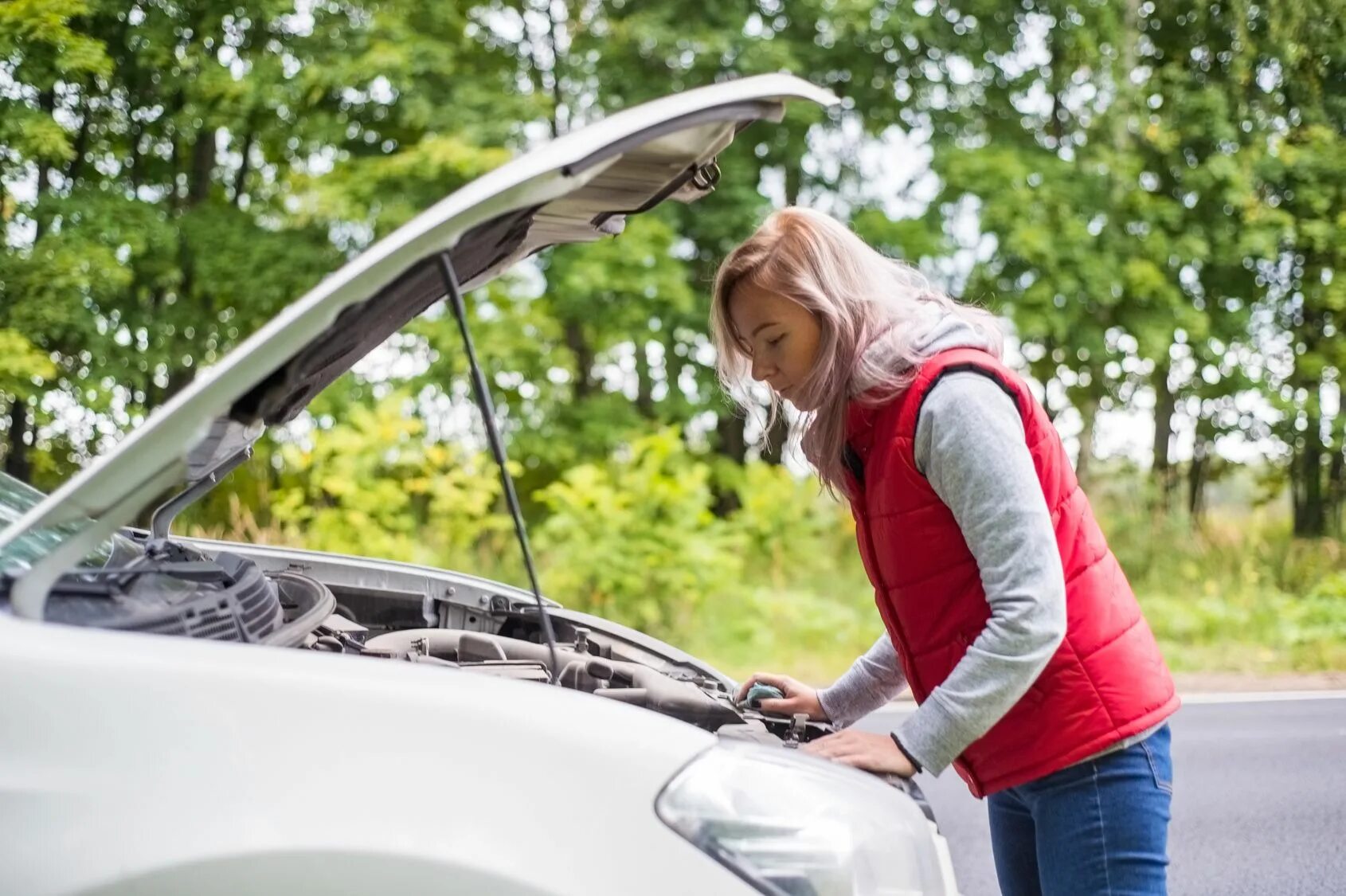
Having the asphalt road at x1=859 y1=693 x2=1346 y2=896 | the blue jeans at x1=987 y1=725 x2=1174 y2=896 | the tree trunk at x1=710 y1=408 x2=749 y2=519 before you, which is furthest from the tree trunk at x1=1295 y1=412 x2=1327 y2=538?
the blue jeans at x1=987 y1=725 x2=1174 y2=896

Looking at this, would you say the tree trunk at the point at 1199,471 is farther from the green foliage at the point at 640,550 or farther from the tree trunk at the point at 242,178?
the tree trunk at the point at 242,178

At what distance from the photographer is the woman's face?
6.25ft

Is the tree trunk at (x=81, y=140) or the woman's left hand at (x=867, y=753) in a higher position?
the tree trunk at (x=81, y=140)

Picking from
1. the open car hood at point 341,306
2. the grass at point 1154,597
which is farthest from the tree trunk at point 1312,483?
the open car hood at point 341,306

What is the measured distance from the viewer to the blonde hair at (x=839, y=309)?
185 cm

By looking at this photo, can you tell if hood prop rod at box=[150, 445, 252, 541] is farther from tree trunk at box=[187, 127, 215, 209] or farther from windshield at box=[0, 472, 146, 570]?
tree trunk at box=[187, 127, 215, 209]

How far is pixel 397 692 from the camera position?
1475 millimetres

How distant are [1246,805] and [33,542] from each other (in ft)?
14.3

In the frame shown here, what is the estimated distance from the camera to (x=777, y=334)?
1.93 metres

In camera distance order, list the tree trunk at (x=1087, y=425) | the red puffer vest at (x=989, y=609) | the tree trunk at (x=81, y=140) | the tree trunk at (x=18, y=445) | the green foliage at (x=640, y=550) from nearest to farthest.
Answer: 1. the red puffer vest at (x=989, y=609)
2. the green foliage at (x=640, y=550)
3. the tree trunk at (x=18, y=445)
4. the tree trunk at (x=81, y=140)
5. the tree trunk at (x=1087, y=425)

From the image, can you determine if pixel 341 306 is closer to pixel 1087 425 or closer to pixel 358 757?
pixel 358 757

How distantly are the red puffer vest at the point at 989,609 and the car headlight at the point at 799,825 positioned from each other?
10.2 inches

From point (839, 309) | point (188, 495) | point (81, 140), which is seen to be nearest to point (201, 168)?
point (81, 140)

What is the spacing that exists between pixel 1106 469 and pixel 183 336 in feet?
29.9
